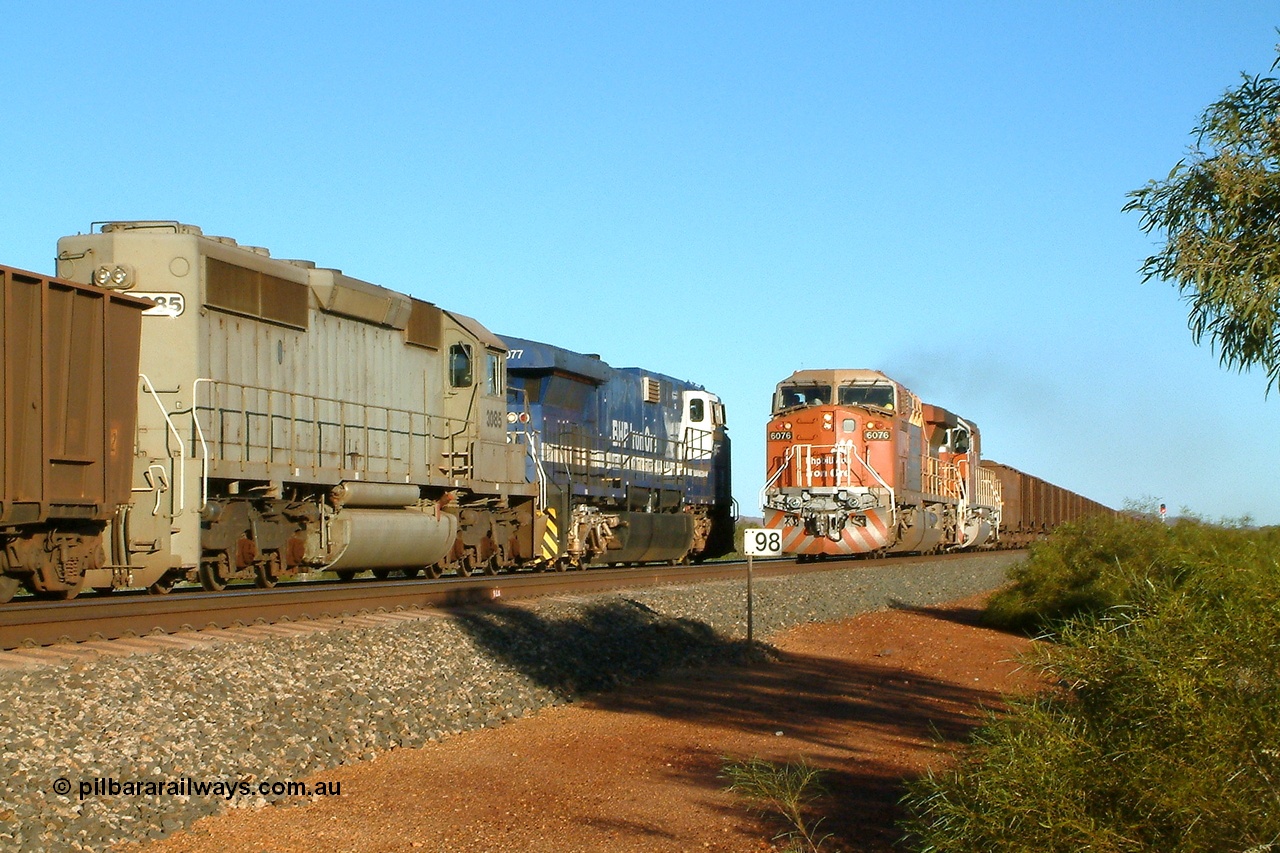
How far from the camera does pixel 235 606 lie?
11.2m

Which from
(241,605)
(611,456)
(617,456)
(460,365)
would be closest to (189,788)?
(241,605)

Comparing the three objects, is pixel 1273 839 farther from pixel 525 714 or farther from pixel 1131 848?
pixel 525 714

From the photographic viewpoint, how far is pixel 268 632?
32.9 feet

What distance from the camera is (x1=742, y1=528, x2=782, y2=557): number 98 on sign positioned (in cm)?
1353

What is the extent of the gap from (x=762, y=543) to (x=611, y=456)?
33.2ft

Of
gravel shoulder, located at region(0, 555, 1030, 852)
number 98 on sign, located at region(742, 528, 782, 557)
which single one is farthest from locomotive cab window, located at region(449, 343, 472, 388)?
number 98 on sign, located at region(742, 528, 782, 557)

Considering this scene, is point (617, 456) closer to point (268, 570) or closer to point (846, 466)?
point (846, 466)

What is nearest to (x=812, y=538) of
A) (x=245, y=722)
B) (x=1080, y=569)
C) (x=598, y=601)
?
(x=1080, y=569)

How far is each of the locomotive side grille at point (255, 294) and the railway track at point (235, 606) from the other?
10.6ft

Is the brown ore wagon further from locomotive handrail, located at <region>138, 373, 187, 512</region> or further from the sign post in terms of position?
locomotive handrail, located at <region>138, 373, 187, 512</region>

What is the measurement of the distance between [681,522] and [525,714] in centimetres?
1621

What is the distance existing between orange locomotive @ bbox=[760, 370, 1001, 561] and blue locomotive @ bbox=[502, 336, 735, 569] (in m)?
2.07

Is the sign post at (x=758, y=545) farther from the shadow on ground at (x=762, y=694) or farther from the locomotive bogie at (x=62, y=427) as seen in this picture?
the locomotive bogie at (x=62, y=427)

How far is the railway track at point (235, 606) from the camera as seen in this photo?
9.40m
